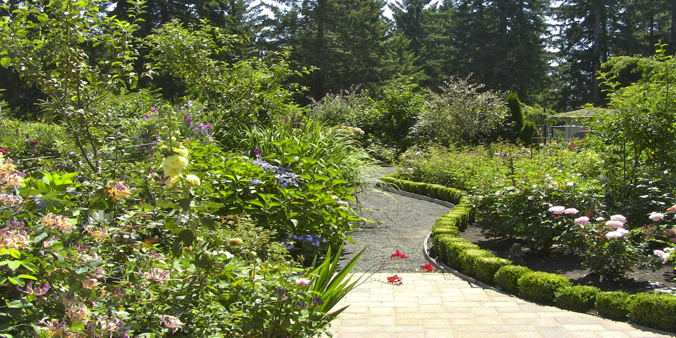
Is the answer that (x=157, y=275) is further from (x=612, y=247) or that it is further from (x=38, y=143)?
(x=38, y=143)

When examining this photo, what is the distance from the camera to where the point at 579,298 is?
3434 mm

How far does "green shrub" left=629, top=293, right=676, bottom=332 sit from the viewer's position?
3.05 metres

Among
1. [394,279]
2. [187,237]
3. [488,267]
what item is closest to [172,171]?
[187,237]

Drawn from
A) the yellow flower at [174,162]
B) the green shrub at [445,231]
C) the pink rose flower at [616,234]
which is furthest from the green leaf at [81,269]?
the green shrub at [445,231]

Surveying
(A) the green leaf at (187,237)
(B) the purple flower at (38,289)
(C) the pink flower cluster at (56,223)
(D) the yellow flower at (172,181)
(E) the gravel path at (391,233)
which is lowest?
(E) the gravel path at (391,233)

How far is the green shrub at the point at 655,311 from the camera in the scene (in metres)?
3.05

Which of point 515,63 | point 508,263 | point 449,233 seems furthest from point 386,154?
point 515,63

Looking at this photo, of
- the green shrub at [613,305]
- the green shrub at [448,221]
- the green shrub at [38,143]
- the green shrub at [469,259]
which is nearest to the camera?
the green shrub at [613,305]

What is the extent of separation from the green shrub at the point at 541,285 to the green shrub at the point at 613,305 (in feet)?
0.92

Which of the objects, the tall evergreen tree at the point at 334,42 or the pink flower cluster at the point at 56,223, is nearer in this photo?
the pink flower cluster at the point at 56,223

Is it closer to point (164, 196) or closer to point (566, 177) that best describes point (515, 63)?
point (566, 177)

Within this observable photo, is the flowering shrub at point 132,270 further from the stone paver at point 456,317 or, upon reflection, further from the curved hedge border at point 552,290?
the curved hedge border at point 552,290

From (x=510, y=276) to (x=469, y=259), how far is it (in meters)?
0.48

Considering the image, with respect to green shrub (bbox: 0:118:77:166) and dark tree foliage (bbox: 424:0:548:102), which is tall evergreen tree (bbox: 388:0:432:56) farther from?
green shrub (bbox: 0:118:77:166)
